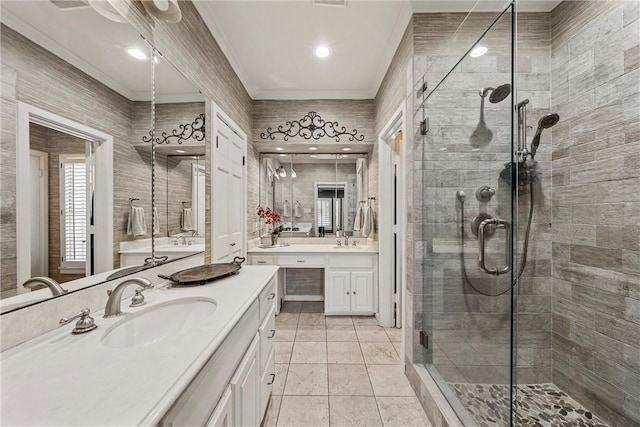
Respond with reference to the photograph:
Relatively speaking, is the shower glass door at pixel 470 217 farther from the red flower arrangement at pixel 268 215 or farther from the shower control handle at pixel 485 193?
the red flower arrangement at pixel 268 215

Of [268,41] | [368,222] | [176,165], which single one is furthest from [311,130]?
[176,165]

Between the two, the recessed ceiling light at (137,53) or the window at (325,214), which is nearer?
the recessed ceiling light at (137,53)

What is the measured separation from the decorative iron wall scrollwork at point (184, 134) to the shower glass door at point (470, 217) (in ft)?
5.13

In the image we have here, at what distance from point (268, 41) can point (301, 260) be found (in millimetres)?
2188

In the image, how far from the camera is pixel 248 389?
115 cm

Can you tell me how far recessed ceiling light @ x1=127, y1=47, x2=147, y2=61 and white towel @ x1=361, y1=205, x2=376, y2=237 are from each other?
2.57 metres

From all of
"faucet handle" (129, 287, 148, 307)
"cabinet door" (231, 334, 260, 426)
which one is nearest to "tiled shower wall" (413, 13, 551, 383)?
"cabinet door" (231, 334, 260, 426)

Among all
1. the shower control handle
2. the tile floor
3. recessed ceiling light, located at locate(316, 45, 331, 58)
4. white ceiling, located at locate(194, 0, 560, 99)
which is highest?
white ceiling, located at locate(194, 0, 560, 99)

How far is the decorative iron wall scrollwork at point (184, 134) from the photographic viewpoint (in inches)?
A: 55.7

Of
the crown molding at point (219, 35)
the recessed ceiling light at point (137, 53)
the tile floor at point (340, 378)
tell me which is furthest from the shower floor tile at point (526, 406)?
the crown molding at point (219, 35)

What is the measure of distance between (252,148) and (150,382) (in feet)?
9.40

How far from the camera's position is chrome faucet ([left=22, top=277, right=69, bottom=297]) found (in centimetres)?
80

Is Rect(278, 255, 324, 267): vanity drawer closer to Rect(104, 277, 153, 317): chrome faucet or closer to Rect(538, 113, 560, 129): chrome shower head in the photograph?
Rect(104, 277, 153, 317): chrome faucet

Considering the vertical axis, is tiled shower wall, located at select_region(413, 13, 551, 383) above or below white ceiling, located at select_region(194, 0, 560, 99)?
below
